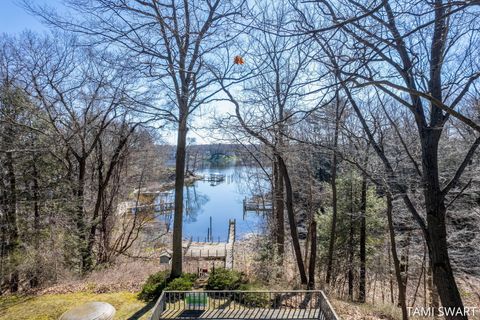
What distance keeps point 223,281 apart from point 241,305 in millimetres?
844

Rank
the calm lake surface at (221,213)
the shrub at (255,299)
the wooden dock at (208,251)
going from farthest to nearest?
1. the calm lake surface at (221,213)
2. the wooden dock at (208,251)
3. the shrub at (255,299)

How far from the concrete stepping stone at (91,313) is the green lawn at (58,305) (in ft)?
1.94

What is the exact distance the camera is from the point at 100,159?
12.0 m

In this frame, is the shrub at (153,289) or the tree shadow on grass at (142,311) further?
the shrub at (153,289)

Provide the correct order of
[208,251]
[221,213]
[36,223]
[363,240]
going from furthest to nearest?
[221,213], [208,251], [363,240], [36,223]

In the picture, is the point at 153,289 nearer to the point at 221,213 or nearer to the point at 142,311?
the point at 142,311

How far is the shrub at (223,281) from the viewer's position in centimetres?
702

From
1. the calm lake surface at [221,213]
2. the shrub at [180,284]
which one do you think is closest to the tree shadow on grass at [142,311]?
the shrub at [180,284]

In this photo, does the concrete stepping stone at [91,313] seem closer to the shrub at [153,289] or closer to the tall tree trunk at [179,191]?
the shrub at [153,289]

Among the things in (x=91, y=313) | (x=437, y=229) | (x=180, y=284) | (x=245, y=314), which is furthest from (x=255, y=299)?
(x=437, y=229)

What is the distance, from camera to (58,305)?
6.19m

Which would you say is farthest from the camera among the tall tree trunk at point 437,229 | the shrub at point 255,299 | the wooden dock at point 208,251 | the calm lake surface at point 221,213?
the calm lake surface at point 221,213

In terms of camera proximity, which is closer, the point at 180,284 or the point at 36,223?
the point at 180,284

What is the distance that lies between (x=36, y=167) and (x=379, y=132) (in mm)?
10871
